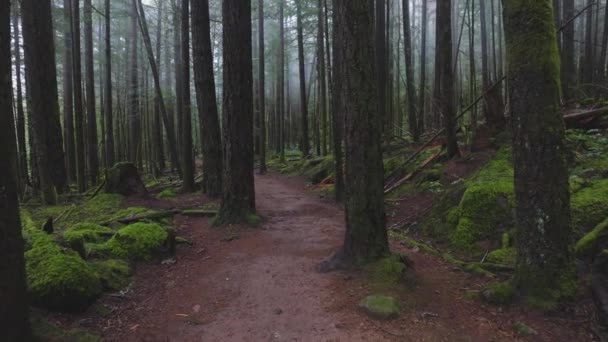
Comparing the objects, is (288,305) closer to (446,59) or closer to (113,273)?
(113,273)

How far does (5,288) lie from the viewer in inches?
107

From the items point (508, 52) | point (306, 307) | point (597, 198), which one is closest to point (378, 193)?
point (306, 307)

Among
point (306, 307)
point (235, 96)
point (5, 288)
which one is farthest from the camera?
point (235, 96)

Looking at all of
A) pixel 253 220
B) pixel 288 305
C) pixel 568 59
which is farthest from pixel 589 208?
pixel 568 59

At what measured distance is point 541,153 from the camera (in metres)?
3.69

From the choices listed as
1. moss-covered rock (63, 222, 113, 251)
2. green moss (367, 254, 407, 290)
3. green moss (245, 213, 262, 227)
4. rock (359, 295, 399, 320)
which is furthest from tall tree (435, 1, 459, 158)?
moss-covered rock (63, 222, 113, 251)

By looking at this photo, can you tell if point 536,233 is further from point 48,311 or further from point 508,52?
point 48,311

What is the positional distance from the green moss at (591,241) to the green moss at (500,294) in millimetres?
972

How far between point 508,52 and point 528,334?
2.76 metres

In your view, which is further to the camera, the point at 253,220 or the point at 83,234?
the point at 253,220

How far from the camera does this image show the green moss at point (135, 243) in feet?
18.9

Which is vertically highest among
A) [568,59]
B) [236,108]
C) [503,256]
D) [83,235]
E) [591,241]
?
[568,59]

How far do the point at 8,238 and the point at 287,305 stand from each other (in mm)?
Result: 2696

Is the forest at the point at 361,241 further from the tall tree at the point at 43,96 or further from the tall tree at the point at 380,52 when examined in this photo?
the tall tree at the point at 380,52
